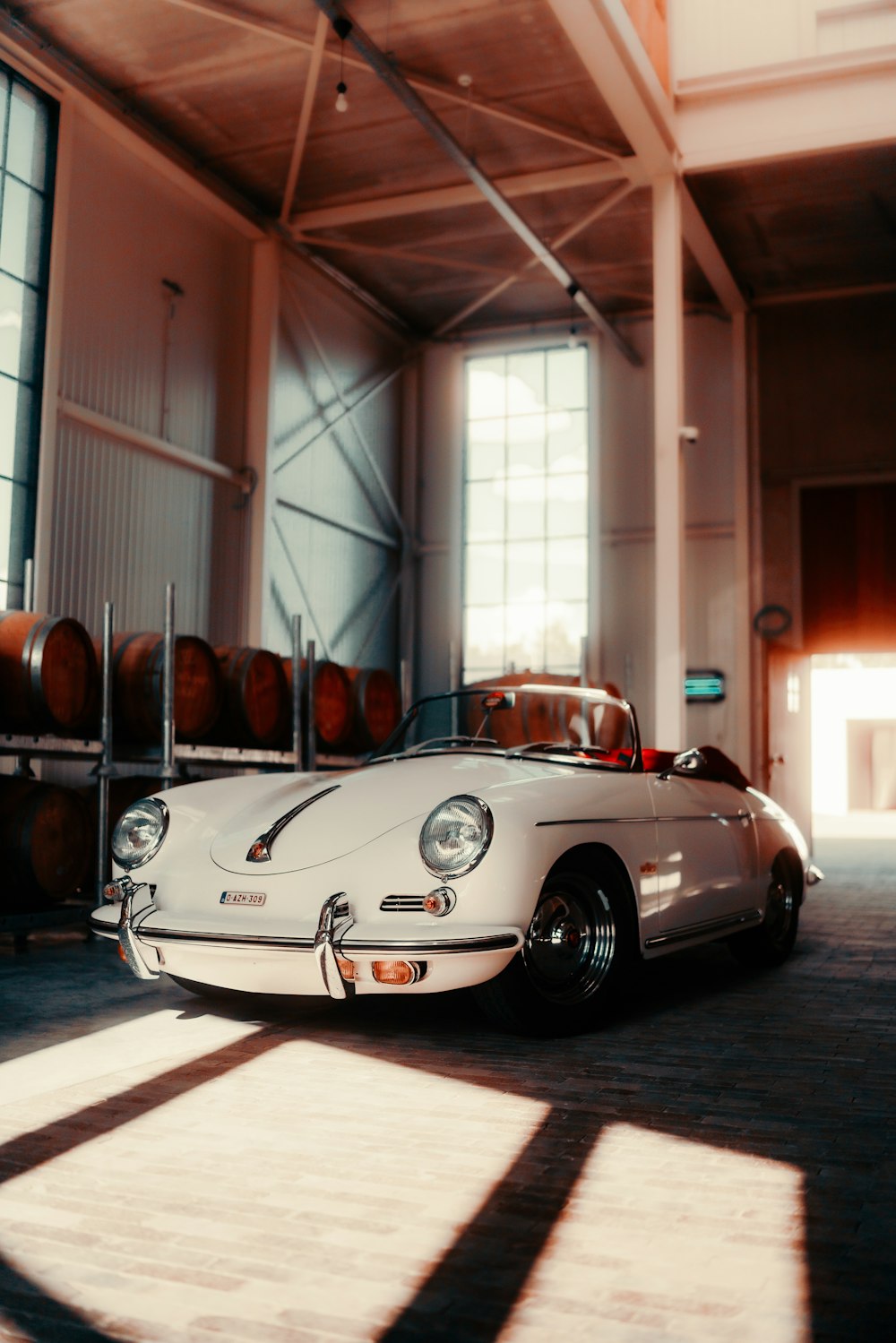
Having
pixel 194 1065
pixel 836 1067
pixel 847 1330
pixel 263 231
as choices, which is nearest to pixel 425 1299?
pixel 847 1330

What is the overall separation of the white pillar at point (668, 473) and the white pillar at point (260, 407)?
451 cm

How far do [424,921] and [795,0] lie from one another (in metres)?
10.3

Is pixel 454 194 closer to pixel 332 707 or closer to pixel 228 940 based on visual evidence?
pixel 332 707

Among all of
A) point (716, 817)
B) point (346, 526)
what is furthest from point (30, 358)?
point (716, 817)

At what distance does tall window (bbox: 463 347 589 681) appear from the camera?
15.8m

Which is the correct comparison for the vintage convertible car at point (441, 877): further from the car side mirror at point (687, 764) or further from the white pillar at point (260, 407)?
the white pillar at point (260, 407)

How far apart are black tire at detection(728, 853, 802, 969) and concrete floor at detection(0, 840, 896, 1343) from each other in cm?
96

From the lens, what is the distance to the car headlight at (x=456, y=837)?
341cm

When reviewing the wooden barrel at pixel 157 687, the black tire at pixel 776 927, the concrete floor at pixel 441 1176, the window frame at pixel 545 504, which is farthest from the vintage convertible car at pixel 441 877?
the window frame at pixel 545 504

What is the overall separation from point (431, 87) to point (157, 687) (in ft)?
21.4

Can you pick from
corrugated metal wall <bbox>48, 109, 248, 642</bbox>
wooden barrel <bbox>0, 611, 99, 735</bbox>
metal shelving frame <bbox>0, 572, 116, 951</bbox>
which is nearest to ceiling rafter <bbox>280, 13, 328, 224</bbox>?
corrugated metal wall <bbox>48, 109, 248, 642</bbox>

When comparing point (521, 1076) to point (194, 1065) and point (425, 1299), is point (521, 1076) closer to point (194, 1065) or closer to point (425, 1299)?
point (194, 1065)

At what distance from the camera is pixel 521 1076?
3.32m

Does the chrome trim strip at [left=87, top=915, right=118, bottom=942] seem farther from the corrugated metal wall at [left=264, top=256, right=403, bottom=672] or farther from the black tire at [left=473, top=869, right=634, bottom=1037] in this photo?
the corrugated metal wall at [left=264, top=256, right=403, bottom=672]
